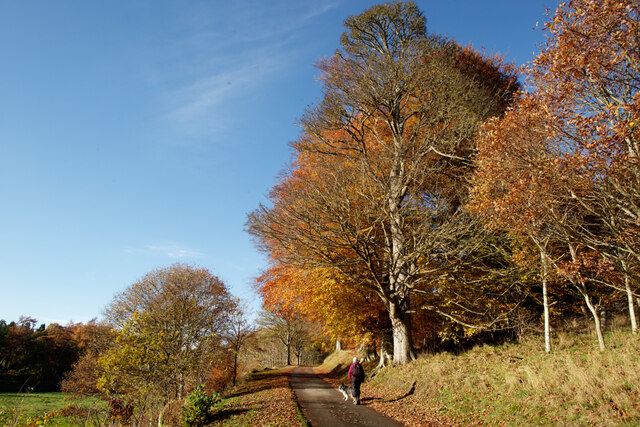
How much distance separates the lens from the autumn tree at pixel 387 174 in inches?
509

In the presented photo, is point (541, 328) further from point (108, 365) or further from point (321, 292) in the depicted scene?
point (108, 365)

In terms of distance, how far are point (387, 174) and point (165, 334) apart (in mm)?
12926

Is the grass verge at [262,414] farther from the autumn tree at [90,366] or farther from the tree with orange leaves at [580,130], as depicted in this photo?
the autumn tree at [90,366]

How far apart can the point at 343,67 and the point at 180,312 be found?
17.5m

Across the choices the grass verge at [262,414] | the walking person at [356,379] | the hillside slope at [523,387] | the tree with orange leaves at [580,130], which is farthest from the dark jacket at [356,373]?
A: the tree with orange leaves at [580,130]

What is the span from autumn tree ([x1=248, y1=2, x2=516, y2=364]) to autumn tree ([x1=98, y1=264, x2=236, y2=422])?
250 inches

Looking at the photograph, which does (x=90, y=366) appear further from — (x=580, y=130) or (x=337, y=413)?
(x=580, y=130)

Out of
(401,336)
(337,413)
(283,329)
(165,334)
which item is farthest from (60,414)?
(283,329)

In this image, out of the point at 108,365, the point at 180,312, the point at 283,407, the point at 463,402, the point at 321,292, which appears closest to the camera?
the point at 463,402

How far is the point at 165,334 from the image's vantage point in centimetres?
1580

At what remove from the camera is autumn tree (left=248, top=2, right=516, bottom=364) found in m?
12.9

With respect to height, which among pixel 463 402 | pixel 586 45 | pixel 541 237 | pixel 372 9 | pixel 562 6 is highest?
pixel 372 9

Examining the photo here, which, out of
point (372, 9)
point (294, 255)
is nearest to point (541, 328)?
point (294, 255)

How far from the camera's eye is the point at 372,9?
16.9 m
